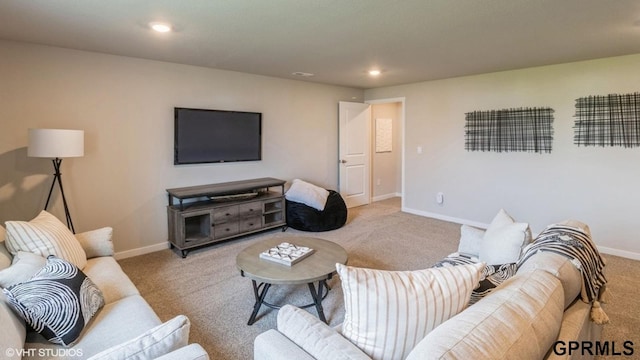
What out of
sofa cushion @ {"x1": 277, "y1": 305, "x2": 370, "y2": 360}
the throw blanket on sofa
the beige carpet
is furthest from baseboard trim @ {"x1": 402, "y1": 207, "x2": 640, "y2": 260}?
sofa cushion @ {"x1": 277, "y1": 305, "x2": 370, "y2": 360}

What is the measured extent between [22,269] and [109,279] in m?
0.51

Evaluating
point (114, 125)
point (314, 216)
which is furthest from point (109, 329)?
point (314, 216)

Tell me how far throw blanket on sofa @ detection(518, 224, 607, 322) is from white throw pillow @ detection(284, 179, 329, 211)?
10.8ft

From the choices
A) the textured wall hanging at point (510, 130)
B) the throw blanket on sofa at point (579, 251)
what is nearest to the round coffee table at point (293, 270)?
the throw blanket on sofa at point (579, 251)

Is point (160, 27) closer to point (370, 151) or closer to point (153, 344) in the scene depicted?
point (153, 344)

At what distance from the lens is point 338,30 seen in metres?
2.84

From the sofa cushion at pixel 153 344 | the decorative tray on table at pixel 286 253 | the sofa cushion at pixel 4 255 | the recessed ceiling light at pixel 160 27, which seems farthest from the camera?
the recessed ceiling light at pixel 160 27

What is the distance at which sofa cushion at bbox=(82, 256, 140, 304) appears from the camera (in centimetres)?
202

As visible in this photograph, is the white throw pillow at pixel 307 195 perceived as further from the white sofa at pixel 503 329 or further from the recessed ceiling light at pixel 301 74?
the white sofa at pixel 503 329

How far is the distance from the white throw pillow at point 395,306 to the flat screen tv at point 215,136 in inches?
142

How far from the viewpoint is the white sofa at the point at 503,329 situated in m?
0.94

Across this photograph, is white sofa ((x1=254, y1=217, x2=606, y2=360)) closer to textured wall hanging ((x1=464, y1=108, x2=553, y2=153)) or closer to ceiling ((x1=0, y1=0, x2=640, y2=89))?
ceiling ((x1=0, y1=0, x2=640, y2=89))

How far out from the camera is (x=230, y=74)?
456 cm

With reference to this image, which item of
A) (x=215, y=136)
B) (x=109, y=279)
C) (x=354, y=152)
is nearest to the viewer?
(x=109, y=279)
